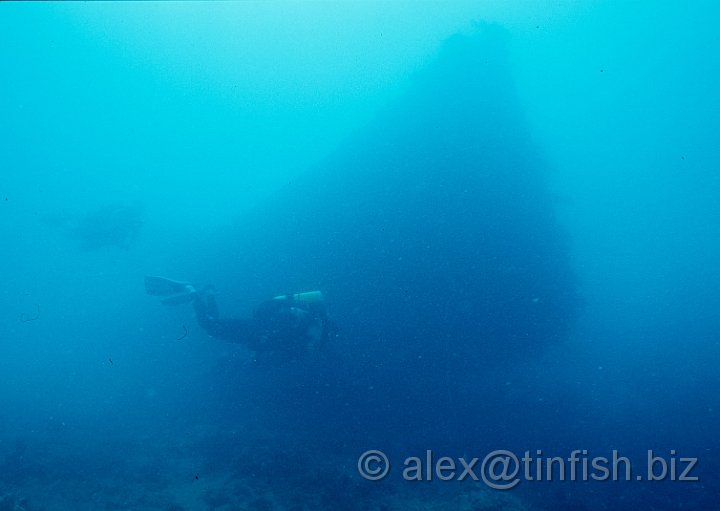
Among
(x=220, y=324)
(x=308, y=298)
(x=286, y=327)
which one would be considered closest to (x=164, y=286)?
(x=220, y=324)

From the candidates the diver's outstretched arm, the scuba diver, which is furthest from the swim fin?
the scuba diver

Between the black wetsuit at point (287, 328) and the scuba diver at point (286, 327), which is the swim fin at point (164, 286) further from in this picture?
the black wetsuit at point (287, 328)

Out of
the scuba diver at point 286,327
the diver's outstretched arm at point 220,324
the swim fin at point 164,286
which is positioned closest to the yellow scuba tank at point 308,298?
the scuba diver at point 286,327

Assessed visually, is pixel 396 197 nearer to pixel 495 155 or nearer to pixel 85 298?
pixel 495 155

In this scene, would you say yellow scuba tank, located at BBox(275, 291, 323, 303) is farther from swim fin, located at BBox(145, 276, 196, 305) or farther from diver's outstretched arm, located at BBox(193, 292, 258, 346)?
swim fin, located at BBox(145, 276, 196, 305)

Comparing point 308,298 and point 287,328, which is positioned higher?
point 308,298

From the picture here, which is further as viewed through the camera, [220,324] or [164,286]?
[164,286]

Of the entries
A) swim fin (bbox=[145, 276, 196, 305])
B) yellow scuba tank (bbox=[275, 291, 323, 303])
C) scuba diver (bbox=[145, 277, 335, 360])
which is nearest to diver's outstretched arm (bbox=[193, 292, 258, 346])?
scuba diver (bbox=[145, 277, 335, 360])

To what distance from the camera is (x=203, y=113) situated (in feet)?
160

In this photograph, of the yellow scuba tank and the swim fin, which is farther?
the swim fin

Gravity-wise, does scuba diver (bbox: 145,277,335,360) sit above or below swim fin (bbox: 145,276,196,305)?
below

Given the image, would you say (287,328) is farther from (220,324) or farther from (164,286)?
(164,286)

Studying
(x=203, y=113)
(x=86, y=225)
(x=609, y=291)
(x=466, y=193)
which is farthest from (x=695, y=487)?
(x=203, y=113)

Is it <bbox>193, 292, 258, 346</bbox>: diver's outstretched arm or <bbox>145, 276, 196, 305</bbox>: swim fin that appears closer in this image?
<bbox>193, 292, 258, 346</bbox>: diver's outstretched arm
